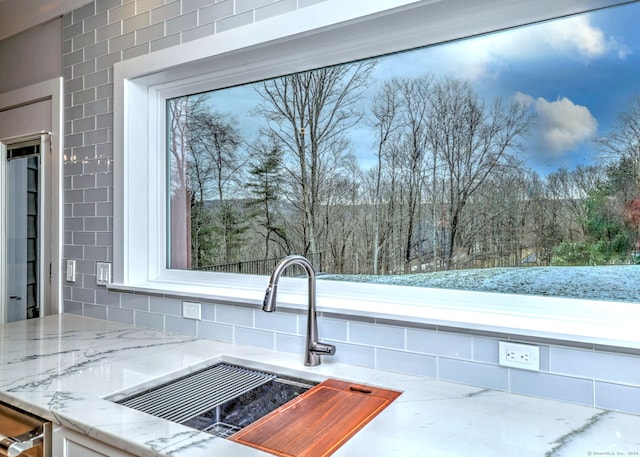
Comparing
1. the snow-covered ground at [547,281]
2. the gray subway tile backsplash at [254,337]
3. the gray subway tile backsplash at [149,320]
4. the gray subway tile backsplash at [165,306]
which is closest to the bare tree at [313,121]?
the gray subway tile backsplash at [254,337]

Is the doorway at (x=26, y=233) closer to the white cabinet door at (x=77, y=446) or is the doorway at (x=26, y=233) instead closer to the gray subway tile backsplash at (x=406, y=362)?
the white cabinet door at (x=77, y=446)

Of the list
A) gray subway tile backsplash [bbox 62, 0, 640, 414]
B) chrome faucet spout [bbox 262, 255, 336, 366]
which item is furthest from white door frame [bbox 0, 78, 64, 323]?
chrome faucet spout [bbox 262, 255, 336, 366]

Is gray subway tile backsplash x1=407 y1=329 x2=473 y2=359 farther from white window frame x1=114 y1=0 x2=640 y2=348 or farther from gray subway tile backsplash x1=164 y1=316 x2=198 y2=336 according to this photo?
gray subway tile backsplash x1=164 y1=316 x2=198 y2=336

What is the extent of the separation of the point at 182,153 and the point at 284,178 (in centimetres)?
63

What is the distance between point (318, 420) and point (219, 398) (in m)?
0.36

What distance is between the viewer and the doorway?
99.7 inches

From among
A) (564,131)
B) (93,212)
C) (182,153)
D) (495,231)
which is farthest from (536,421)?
(93,212)

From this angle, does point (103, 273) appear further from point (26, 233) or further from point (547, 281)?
point (547, 281)

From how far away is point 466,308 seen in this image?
1.43 meters

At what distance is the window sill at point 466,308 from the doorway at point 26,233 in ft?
3.99

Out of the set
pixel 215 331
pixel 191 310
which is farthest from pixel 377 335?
pixel 191 310

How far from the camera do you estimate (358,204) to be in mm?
1724

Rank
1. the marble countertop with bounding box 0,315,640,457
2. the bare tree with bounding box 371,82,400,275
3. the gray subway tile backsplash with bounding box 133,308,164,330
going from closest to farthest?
1. the marble countertop with bounding box 0,315,640,457
2. the bare tree with bounding box 371,82,400,275
3. the gray subway tile backsplash with bounding box 133,308,164,330

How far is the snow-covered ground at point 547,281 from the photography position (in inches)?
49.4
